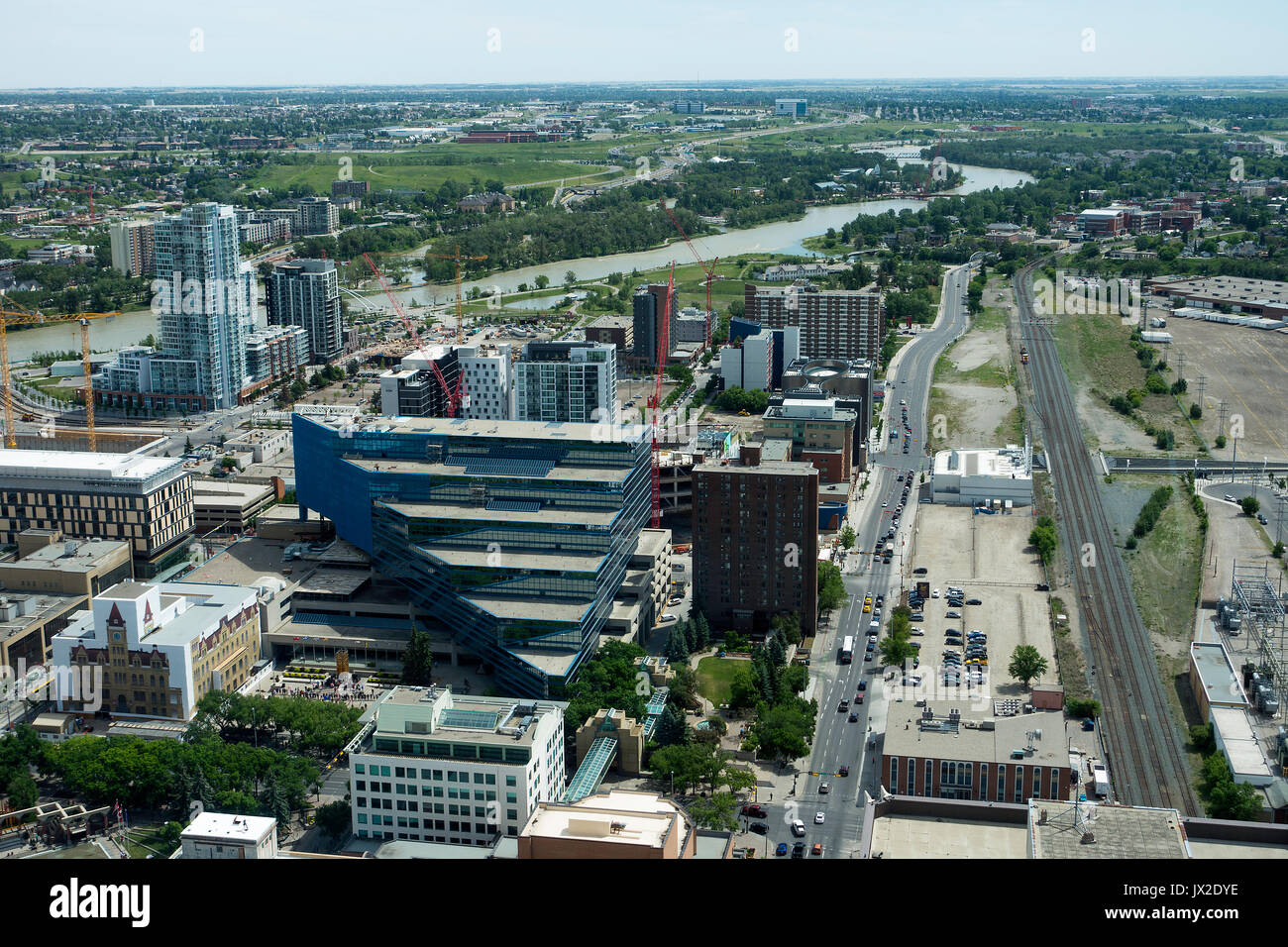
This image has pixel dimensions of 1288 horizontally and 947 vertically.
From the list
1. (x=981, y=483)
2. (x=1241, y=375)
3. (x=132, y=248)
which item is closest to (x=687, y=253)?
(x=132, y=248)

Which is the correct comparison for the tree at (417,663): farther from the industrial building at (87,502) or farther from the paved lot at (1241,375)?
the paved lot at (1241,375)

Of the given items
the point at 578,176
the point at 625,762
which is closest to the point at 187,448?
the point at 625,762

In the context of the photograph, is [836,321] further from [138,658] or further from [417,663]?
[138,658]

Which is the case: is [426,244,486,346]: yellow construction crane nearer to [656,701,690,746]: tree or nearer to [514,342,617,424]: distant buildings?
[514,342,617,424]: distant buildings

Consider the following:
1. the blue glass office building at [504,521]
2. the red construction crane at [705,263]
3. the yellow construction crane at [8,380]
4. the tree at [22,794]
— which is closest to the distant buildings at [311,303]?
the yellow construction crane at [8,380]

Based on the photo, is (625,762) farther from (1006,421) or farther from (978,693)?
(1006,421)

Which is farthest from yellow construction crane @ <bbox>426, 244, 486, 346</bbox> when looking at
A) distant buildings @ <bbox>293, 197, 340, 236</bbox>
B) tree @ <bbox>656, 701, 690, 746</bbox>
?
tree @ <bbox>656, 701, 690, 746</bbox>
